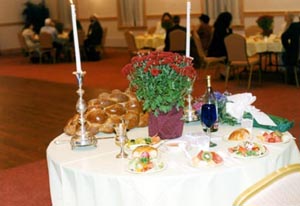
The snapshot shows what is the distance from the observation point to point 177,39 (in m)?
10.5

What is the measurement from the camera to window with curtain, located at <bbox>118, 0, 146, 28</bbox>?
50.7 feet

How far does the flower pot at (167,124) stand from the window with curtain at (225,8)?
10646 millimetres

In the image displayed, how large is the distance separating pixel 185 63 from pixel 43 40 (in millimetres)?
12014

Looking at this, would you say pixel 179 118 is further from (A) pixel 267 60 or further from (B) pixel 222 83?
(A) pixel 267 60

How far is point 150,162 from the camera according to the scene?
2.16 metres

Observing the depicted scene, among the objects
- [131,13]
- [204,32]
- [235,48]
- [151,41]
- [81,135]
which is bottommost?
[151,41]

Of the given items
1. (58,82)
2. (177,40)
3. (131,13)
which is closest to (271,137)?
(177,40)

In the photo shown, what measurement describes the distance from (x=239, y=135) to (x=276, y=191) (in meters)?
0.73

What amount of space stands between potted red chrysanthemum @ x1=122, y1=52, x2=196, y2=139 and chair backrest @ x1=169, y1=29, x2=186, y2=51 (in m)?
8.22

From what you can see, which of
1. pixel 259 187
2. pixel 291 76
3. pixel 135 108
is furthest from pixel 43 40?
pixel 259 187

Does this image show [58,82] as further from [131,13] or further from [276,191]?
[276,191]

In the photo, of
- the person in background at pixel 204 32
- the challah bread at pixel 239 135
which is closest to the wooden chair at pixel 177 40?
the person in background at pixel 204 32

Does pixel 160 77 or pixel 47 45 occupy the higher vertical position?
pixel 160 77

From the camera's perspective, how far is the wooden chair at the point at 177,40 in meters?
10.5
